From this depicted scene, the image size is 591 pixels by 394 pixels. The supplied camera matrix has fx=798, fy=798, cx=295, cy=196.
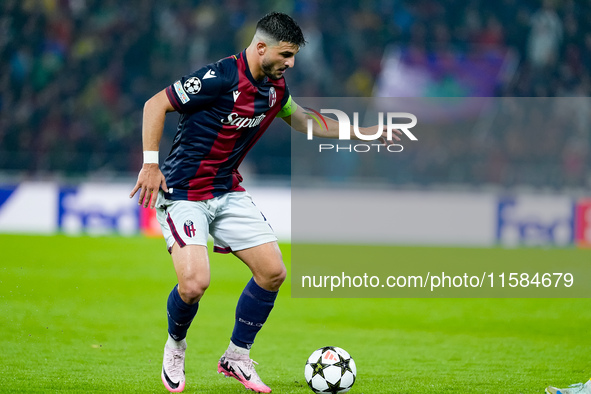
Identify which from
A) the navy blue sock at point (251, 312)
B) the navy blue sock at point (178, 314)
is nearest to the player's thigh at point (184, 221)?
the navy blue sock at point (178, 314)

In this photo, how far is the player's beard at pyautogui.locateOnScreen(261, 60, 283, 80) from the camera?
4.56 m

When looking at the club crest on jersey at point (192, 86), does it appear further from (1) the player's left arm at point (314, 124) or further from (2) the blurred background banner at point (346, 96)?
(2) the blurred background banner at point (346, 96)

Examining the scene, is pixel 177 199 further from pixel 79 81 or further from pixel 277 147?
pixel 79 81

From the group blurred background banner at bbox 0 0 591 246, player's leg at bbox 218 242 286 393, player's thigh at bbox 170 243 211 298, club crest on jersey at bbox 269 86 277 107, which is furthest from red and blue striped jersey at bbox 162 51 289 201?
blurred background banner at bbox 0 0 591 246

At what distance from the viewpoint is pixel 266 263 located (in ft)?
15.6

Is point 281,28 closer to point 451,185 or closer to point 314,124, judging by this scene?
point 314,124

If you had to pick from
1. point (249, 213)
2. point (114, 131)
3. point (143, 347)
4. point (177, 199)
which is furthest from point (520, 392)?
point (114, 131)

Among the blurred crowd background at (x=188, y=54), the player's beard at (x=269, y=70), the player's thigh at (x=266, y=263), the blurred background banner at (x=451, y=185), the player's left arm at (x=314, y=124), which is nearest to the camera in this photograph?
the player's beard at (x=269, y=70)

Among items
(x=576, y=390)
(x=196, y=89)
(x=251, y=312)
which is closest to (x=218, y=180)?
(x=196, y=89)

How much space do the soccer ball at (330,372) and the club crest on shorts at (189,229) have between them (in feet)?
3.26

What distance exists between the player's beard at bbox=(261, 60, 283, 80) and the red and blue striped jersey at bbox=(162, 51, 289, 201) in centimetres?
10

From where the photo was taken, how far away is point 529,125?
13.5 meters

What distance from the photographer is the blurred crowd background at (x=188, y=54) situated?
49.8ft

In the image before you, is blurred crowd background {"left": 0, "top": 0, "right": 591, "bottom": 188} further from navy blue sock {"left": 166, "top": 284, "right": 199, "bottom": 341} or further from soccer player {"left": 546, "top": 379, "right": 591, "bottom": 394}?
soccer player {"left": 546, "top": 379, "right": 591, "bottom": 394}
